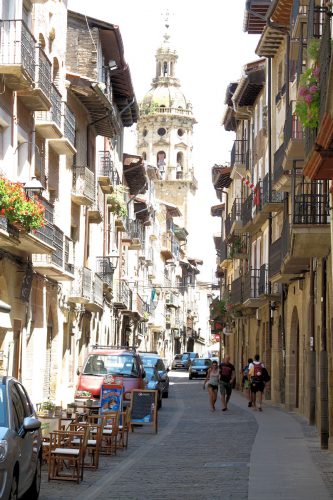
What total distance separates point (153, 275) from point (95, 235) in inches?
1678

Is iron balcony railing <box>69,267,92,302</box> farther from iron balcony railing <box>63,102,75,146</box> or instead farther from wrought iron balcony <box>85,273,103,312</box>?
iron balcony railing <box>63,102,75,146</box>

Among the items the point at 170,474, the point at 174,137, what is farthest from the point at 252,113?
the point at 174,137

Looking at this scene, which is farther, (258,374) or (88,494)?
(258,374)

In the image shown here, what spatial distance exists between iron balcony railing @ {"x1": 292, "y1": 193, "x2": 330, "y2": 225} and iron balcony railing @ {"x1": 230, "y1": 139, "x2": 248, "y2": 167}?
2955cm

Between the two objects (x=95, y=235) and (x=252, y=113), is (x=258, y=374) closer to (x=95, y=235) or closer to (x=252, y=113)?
(x=95, y=235)

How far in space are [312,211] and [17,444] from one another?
34.1 ft

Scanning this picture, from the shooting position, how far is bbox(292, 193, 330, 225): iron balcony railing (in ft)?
66.9

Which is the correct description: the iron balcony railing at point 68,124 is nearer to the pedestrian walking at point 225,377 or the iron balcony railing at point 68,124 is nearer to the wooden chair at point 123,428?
the pedestrian walking at point 225,377

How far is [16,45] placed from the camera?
2116 cm

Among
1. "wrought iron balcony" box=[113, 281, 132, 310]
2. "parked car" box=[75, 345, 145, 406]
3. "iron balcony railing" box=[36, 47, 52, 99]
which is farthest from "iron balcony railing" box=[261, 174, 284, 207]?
"iron balcony railing" box=[36, 47, 52, 99]

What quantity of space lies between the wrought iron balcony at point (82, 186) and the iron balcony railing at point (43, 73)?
9.17m

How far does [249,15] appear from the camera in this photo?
39.8 metres

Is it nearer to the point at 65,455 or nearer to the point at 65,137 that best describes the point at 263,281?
the point at 65,137

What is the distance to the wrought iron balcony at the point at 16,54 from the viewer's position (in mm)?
21062
